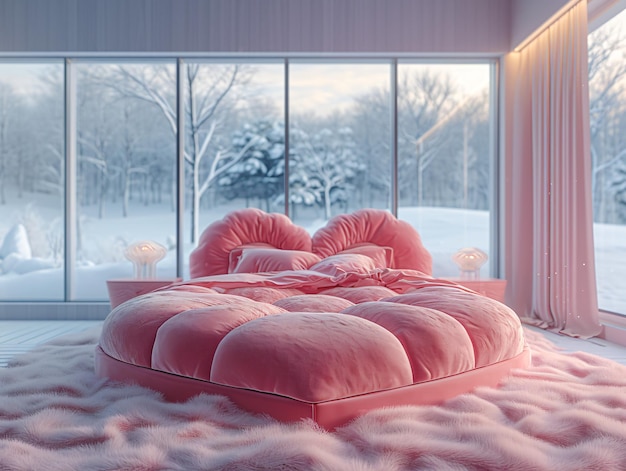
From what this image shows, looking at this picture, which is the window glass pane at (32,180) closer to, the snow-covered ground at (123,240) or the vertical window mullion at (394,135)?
the snow-covered ground at (123,240)

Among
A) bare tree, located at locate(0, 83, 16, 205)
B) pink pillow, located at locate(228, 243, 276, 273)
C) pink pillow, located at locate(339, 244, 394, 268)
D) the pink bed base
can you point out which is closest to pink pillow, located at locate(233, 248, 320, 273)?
pink pillow, located at locate(228, 243, 276, 273)

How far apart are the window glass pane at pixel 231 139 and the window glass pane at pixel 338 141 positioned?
16cm

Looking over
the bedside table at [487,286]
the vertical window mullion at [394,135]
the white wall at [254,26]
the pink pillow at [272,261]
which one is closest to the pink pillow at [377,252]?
the pink pillow at [272,261]

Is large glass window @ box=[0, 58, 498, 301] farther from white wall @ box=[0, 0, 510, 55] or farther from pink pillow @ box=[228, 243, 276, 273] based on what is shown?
pink pillow @ box=[228, 243, 276, 273]

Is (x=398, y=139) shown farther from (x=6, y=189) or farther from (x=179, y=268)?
(x=6, y=189)

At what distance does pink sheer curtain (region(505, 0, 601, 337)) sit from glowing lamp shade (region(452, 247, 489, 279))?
1.38 ft

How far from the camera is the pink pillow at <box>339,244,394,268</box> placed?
12.7 ft

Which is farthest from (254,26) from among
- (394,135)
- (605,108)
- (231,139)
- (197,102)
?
(605,108)

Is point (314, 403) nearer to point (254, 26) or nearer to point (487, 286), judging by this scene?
point (487, 286)

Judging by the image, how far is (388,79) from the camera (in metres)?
4.82

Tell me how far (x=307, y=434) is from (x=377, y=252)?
2546 millimetres

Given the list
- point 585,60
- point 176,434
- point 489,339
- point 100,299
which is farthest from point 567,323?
point 100,299

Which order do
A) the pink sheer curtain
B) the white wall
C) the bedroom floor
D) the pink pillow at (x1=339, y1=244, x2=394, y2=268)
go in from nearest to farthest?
the bedroom floor < the pink sheer curtain < the pink pillow at (x1=339, y1=244, x2=394, y2=268) < the white wall

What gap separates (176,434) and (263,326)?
415 mm
